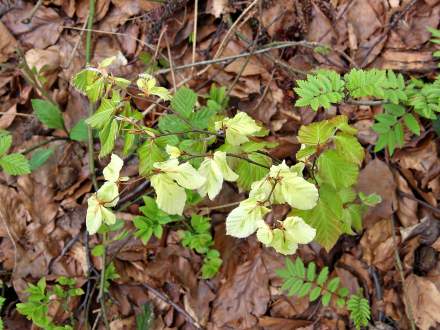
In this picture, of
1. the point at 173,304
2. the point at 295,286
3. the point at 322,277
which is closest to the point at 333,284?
the point at 322,277

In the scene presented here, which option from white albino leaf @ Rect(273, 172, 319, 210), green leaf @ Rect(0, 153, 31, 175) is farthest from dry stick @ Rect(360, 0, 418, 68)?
green leaf @ Rect(0, 153, 31, 175)

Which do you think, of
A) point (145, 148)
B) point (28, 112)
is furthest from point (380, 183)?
point (28, 112)

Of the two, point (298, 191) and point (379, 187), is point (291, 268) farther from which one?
point (298, 191)

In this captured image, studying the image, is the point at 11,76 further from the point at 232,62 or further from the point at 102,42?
the point at 232,62

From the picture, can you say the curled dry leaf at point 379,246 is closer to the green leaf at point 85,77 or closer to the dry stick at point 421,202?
the dry stick at point 421,202

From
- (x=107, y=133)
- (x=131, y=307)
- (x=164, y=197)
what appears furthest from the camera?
(x=131, y=307)

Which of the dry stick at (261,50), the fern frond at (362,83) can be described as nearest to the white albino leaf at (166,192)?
the fern frond at (362,83)
